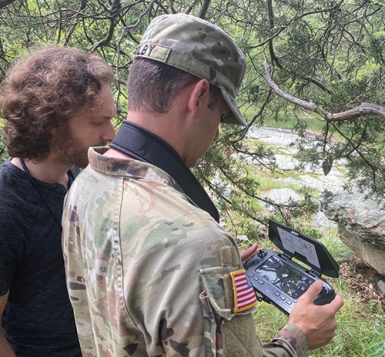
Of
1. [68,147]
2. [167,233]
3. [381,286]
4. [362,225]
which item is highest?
[167,233]

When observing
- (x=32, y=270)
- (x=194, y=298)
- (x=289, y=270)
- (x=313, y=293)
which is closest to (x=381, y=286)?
(x=289, y=270)

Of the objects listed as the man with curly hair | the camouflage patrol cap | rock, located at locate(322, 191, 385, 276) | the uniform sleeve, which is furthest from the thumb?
rock, located at locate(322, 191, 385, 276)

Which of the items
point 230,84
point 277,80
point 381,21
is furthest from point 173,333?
point 381,21

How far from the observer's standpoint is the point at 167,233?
0.66m

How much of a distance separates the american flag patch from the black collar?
0.25 metres

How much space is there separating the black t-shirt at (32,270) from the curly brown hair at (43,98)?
111mm

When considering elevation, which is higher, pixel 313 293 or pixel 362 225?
pixel 313 293

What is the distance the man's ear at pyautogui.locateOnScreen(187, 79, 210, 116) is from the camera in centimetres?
85

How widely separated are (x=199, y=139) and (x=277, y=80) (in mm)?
2001

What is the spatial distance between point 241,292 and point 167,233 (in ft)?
0.60

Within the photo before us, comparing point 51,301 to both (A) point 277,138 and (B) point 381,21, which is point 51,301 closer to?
(B) point 381,21

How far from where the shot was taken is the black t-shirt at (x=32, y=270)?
3.66 ft

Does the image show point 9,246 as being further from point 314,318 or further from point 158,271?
point 314,318

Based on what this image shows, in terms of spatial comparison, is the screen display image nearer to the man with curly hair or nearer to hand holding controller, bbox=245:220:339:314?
hand holding controller, bbox=245:220:339:314
